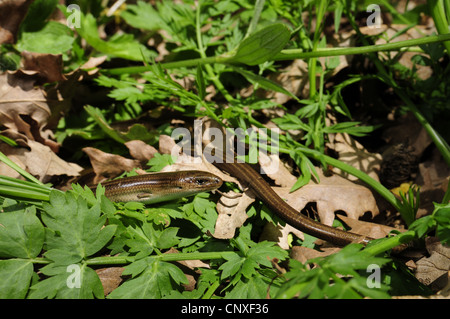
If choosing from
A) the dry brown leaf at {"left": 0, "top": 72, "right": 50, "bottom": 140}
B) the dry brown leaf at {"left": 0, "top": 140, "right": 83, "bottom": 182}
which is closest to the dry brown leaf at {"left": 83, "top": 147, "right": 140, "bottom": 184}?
the dry brown leaf at {"left": 0, "top": 140, "right": 83, "bottom": 182}

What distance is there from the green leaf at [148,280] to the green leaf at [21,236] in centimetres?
53

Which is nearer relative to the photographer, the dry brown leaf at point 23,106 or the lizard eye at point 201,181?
the lizard eye at point 201,181

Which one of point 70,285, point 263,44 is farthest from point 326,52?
point 70,285

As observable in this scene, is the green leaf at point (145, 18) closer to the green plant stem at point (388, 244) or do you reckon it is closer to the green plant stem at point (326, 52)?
the green plant stem at point (326, 52)

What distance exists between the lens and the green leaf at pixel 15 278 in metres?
2.08

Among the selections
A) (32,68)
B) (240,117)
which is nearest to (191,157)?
(240,117)

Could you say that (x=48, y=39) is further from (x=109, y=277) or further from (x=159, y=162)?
(x=109, y=277)

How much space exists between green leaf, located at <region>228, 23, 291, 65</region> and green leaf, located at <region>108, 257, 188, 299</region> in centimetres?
166

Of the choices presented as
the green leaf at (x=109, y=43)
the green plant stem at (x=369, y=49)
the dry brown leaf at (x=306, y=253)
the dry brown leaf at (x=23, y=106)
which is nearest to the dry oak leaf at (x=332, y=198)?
Answer: the dry brown leaf at (x=306, y=253)

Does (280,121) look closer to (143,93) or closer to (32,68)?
(143,93)

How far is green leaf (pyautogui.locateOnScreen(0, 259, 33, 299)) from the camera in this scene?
6.84 ft

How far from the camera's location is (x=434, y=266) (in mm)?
2486

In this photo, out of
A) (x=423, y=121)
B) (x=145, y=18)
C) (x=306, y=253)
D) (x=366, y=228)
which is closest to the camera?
(x=306, y=253)

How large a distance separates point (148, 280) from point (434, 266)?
70.4 inches
